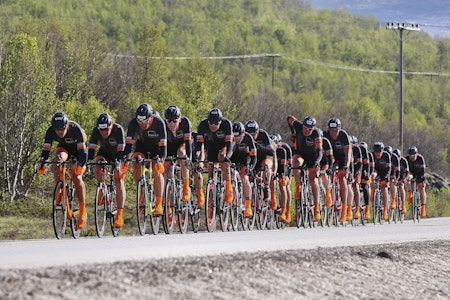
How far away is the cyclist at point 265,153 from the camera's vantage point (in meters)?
25.3

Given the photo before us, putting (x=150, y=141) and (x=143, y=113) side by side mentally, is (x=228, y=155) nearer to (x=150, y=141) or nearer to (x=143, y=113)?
(x=150, y=141)

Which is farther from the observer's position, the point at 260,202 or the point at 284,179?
the point at 284,179

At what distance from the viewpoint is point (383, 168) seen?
34.4m

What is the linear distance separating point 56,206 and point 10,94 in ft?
114

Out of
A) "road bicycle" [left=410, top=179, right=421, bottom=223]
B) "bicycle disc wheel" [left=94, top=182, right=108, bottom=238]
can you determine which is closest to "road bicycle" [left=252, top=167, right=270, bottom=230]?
"bicycle disc wheel" [left=94, top=182, right=108, bottom=238]

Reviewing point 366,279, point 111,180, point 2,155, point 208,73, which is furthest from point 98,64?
point 366,279

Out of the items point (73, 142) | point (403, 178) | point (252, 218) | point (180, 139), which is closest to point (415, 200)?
point (403, 178)

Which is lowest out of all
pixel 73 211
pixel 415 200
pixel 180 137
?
pixel 415 200

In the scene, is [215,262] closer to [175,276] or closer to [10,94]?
[175,276]

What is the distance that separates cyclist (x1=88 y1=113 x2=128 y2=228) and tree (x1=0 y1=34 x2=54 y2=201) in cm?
3276

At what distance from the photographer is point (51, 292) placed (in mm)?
9336

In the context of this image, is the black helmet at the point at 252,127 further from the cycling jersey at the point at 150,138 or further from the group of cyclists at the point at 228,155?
the cycling jersey at the point at 150,138

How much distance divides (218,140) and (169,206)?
262 centimetres

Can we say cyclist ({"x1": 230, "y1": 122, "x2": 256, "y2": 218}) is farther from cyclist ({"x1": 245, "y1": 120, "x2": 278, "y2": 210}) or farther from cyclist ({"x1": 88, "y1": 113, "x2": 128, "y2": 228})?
cyclist ({"x1": 88, "y1": 113, "x2": 128, "y2": 228})
